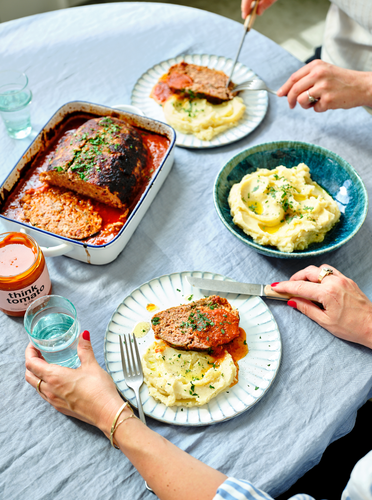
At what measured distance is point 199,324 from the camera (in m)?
1.73

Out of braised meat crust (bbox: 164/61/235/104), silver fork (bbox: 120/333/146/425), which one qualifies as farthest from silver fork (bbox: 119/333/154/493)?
braised meat crust (bbox: 164/61/235/104)

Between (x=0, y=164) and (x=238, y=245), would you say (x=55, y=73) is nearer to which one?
(x=0, y=164)

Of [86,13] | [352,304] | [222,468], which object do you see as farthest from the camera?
[86,13]

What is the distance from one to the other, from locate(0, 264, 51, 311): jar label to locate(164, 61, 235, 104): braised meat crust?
1491mm

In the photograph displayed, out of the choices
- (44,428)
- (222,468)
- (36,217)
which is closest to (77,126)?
(36,217)

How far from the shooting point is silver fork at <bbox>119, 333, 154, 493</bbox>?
159 cm

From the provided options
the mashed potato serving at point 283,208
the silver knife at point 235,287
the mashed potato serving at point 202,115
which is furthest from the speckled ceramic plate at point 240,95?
the silver knife at point 235,287

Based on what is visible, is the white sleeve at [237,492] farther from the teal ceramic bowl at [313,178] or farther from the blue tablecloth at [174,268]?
the teal ceramic bowl at [313,178]

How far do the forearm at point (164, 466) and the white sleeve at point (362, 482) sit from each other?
0.40 meters

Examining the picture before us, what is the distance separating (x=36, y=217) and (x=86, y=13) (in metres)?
1.85

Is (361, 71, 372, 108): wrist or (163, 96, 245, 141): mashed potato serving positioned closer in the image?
(361, 71, 372, 108): wrist

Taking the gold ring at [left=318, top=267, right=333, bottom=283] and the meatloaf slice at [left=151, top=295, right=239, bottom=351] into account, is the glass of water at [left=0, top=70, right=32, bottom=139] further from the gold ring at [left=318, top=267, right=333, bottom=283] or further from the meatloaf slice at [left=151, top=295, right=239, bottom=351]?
the gold ring at [left=318, top=267, right=333, bottom=283]

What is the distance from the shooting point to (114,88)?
280 centimetres

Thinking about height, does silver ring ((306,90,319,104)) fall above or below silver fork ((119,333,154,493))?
above
